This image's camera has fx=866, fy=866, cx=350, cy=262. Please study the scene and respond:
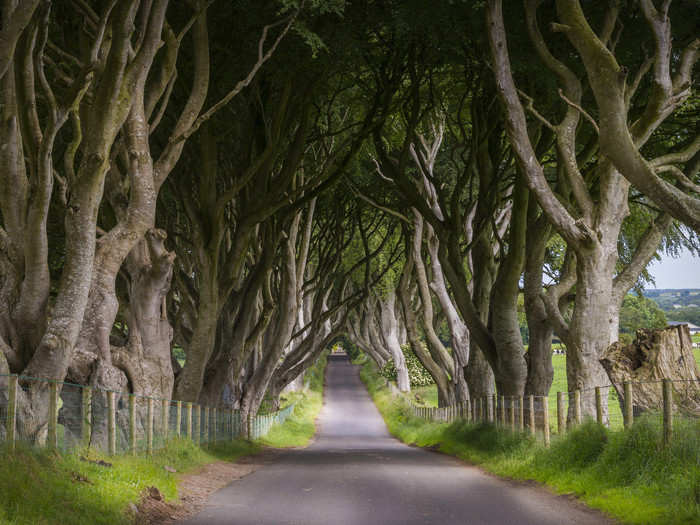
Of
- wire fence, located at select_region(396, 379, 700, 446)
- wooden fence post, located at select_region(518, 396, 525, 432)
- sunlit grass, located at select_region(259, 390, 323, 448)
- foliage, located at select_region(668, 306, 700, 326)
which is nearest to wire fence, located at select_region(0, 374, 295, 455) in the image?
wooden fence post, located at select_region(518, 396, 525, 432)

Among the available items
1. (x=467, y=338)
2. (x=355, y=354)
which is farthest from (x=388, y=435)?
(x=355, y=354)

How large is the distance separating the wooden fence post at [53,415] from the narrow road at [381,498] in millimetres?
1733

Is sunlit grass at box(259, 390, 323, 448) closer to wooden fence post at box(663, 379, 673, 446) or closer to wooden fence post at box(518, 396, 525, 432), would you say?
wooden fence post at box(518, 396, 525, 432)

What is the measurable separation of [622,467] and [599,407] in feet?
5.06

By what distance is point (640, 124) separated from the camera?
13.0 m

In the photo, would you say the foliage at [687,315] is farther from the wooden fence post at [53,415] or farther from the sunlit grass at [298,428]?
the wooden fence post at [53,415]

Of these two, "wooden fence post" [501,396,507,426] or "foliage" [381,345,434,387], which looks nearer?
"wooden fence post" [501,396,507,426]

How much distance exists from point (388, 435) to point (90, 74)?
2911cm

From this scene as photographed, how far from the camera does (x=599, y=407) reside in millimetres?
11820

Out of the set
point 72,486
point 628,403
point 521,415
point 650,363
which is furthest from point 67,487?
point 521,415

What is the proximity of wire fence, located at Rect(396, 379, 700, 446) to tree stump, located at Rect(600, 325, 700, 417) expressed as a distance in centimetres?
2

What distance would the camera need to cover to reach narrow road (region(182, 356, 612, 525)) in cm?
907

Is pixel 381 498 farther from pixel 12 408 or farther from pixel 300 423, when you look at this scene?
pixel 300 423

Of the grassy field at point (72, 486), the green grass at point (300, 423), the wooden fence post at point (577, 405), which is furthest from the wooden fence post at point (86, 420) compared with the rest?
the green grass at point (300, 423)
